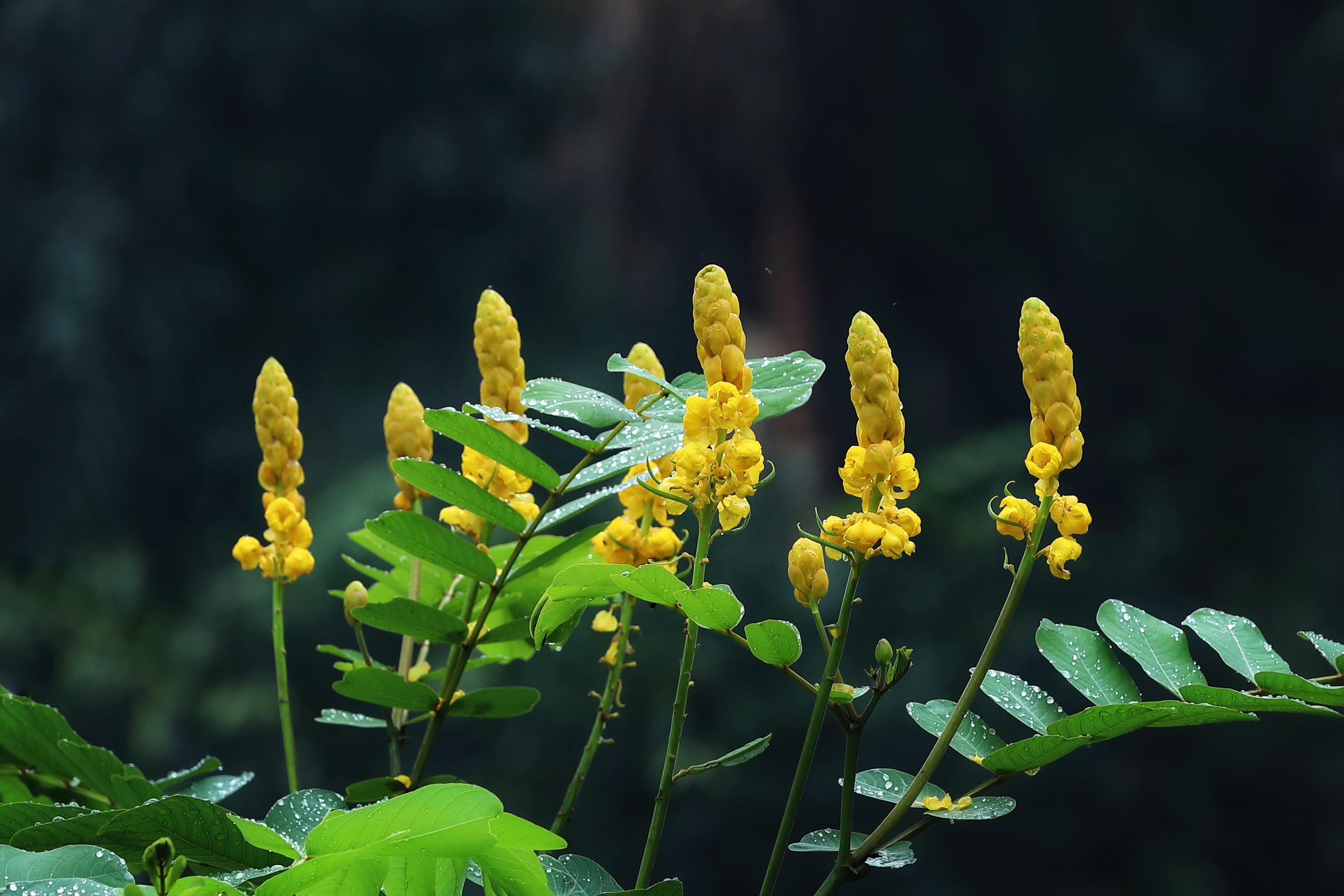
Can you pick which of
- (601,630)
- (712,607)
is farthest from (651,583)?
(601,630)

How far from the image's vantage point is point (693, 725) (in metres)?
1.55

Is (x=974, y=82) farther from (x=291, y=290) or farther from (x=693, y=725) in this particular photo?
(x=291, y=290)

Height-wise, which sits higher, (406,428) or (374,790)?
(406,428)

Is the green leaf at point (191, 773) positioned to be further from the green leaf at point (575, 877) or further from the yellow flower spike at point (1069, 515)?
the yellow flower spike at point (1069, 515)

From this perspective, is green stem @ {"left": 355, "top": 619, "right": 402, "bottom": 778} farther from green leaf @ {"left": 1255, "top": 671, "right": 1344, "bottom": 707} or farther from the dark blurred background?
the dark blurred background

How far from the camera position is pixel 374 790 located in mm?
313

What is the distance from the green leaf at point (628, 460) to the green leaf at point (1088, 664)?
4.2 inches

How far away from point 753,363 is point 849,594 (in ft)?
0.34

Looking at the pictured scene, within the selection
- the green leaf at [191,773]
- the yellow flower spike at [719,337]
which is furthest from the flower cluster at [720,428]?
the green leaf at [191,773]

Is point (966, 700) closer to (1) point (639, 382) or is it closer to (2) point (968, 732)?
(2) point (968, 732)

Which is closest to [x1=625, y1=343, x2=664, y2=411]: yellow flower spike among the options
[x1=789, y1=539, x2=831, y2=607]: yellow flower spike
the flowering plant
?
the flowering plant

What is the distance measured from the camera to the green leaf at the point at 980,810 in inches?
9.4

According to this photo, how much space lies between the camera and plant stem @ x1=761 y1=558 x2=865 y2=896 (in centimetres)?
22

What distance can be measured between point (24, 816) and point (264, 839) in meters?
0.07
